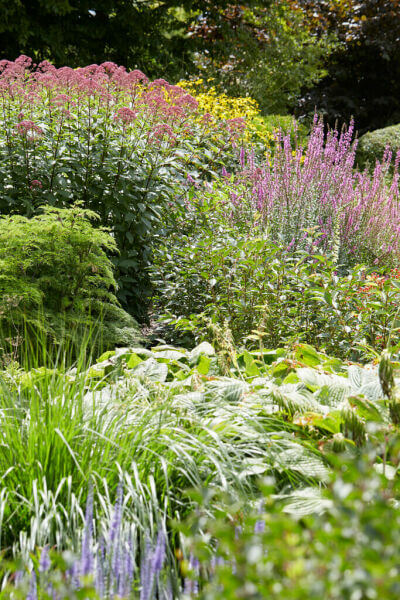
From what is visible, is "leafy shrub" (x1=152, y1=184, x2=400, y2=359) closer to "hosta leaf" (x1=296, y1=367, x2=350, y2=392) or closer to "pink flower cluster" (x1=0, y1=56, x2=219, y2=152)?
"hosta leaf" (x1=296, y1=367, x2=350, y2=392)

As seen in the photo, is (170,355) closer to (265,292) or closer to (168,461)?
(265,292)

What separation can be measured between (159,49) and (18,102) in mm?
8297

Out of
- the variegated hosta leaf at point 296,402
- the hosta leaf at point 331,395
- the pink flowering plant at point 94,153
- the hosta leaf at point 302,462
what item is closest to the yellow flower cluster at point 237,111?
the pink flowering plant at point 94,153

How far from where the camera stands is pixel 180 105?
4.59 metres

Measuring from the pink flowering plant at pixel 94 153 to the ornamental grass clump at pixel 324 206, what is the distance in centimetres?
77

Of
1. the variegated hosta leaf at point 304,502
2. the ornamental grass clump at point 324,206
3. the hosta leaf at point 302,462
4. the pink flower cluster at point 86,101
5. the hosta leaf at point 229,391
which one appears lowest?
the variegated hosta leaf at point 304,502

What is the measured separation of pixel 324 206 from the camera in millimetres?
4488

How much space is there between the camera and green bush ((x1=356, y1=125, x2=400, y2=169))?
37.2ft

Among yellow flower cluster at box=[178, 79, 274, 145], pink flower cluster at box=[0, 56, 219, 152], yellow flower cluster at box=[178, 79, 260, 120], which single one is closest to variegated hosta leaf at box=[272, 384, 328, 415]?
pink flower cluster at box=[0, 56, 219, 152]

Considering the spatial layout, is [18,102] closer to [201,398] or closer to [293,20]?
[201,398]

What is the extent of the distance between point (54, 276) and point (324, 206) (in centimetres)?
234

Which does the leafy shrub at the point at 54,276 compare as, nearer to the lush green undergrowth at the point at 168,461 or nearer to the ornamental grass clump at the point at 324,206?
the lush green undergrowth at the point at 168,461

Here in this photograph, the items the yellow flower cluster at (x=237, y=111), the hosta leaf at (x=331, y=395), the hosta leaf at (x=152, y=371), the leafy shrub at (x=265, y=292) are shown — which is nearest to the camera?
the hosta leaf at (x=331, y=395)

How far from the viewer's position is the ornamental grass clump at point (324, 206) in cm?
436
